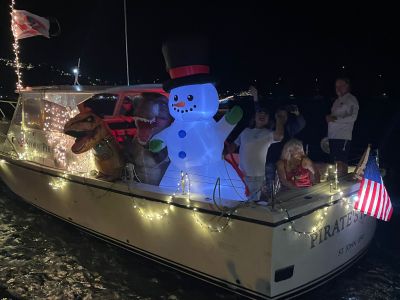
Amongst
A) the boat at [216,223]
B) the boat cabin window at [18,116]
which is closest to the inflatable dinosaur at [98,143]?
the boat at [216,223]

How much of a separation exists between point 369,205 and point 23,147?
6668 mm

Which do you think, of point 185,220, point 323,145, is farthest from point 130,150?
point 323,145

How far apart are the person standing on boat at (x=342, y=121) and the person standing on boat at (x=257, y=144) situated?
1130 millimetres

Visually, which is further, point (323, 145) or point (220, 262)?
point (323, 145)

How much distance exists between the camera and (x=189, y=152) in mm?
5066

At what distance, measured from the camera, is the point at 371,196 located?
4859 millimetres

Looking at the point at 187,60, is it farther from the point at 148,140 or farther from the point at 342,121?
the point at 342,121

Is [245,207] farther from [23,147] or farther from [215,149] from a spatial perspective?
[23,147]

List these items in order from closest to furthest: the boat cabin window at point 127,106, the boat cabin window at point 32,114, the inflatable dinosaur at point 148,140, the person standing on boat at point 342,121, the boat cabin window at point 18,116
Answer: the person standing on boat at point 342,121 < the inflatable dinosaur at point 148,140 < the boat cabin window at point 127,106 < the boat cabin window at point 32,114 < the boat cabin window at point 18,116

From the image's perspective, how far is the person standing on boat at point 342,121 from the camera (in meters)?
5.51

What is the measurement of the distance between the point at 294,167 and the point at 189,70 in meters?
1.84

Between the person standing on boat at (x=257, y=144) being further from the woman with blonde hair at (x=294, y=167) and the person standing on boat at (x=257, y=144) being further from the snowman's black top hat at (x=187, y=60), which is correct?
the snowman's black top hat at (x=187, y=60)

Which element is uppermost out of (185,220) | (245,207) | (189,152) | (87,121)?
(87,121)

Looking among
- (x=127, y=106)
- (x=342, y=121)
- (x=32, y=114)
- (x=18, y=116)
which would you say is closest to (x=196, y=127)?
(x=342, y=121)
